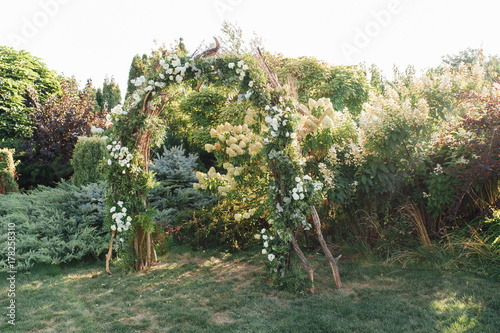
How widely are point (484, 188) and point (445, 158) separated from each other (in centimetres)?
70

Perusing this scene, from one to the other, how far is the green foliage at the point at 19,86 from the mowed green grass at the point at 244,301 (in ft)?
24.1

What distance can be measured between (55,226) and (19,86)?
7.61 meters

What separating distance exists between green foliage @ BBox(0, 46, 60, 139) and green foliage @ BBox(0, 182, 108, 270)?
17.0ft

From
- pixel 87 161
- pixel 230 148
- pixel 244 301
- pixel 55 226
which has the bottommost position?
pixel 244 301

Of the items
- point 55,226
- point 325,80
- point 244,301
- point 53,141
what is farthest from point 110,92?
point 244,301

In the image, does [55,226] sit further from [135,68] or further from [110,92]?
[110,92]

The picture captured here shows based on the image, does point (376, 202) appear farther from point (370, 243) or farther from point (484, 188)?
point (484, 188)

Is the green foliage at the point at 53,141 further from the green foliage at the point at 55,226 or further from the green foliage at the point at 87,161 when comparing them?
the green foliage at the point at 55,226

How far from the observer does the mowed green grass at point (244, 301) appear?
9.43 feet

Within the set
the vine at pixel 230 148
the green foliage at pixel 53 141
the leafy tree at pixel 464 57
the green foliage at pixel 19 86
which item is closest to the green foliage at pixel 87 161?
the green foliage at pixel 53 141

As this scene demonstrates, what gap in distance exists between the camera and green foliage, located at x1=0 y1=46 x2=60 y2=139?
9828 mm

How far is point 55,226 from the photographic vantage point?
4.92 metres

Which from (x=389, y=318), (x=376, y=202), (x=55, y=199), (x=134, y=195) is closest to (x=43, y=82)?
(x=55, y=199)

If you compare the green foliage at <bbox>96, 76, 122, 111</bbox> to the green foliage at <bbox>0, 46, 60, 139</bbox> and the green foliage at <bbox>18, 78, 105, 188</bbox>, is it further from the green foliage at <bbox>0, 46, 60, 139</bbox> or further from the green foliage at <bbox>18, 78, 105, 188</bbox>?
the green foliage at <bbox>18, 78, 105, 188</bbox>
